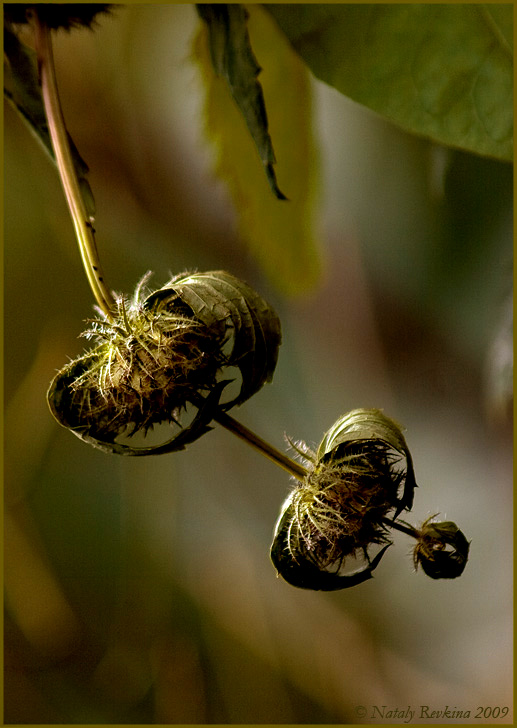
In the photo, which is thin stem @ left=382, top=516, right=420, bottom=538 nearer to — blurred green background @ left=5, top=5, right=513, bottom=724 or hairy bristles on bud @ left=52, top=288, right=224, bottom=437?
hairy bristles on bud @ left=52, top=288, right=224, bottom=437

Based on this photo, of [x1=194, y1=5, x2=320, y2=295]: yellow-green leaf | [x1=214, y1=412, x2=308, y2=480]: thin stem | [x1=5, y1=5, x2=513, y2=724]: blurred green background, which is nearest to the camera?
[x1=214, y1=412, x2=308, y2=480]: thin stem

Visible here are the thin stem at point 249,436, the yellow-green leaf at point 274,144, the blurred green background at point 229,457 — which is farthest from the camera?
the blurred green background at point 229,457

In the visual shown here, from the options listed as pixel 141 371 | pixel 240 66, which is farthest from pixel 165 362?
pixel 240 66

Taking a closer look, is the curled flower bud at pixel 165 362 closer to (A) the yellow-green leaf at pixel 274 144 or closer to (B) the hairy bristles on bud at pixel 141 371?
(B) the hairy bristles on bud at pixel 141 371

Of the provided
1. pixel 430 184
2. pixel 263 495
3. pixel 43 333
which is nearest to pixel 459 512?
pixel 263 495

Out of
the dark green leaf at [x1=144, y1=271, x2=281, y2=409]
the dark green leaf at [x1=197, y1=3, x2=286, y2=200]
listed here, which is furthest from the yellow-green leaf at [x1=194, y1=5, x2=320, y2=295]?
the dark green leaf at [x1=144, y1=271, x2=281, y2=409]

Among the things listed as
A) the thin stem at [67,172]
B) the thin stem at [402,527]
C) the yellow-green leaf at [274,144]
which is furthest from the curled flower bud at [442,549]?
the yellow-green leaf at [274,144]

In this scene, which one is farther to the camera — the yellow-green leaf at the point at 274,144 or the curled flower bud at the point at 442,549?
the yellow-green leaf at the point at 274,144

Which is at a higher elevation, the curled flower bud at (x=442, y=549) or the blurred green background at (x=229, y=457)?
the curled flower bud at (x=442, y=549)
